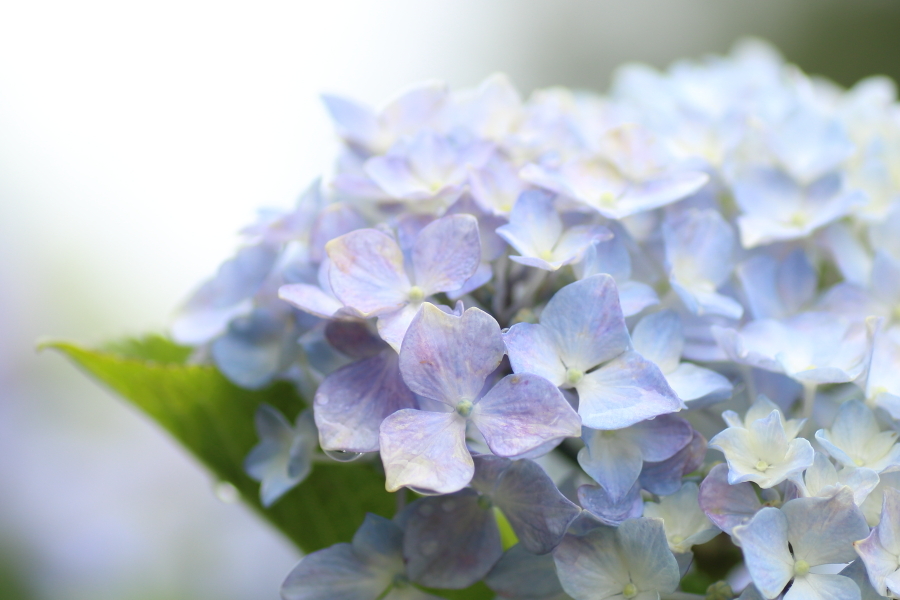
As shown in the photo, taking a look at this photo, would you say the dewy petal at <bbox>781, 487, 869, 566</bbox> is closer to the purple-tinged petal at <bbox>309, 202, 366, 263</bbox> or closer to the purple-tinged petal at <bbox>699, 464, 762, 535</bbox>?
the purple-tinged petal at <bbox>699, 464, 762, 535</bbox>

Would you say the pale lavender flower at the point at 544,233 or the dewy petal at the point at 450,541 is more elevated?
the pale lavender flower at the point at 544,233

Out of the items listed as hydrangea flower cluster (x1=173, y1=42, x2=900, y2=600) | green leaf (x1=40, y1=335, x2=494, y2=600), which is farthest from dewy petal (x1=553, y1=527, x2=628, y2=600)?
green leaf (x1=40, y1=335, x2=494, y2=600)

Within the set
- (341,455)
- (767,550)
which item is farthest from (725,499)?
(341,455)

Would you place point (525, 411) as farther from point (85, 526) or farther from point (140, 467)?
point (140, 467)

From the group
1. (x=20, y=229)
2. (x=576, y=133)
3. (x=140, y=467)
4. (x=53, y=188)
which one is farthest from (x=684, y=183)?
(x=53, y=188)

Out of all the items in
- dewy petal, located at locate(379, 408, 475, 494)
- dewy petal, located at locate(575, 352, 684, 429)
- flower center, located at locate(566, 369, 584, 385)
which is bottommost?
dewy petal, located at locate(575, 352, 684, 429)

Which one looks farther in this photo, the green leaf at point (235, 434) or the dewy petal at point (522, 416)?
the green leaf at point (235, 434)

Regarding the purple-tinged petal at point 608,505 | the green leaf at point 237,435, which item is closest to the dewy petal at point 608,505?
the purple-tinged petal at point 608,505

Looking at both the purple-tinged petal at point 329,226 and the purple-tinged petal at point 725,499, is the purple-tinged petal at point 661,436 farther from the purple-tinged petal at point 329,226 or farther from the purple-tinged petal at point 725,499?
the purple-tinged petal at point 329,226
